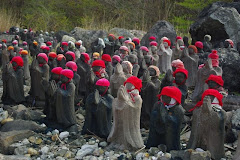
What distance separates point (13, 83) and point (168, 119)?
380 cm

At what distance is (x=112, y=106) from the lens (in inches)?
210

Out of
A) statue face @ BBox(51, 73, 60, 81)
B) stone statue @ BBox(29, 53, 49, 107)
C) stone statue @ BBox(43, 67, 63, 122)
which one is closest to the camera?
stone statue @ BBox(43, 67, 63, 122)

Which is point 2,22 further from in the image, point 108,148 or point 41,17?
point 108,148

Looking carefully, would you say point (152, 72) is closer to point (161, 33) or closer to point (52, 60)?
point (52, 60)

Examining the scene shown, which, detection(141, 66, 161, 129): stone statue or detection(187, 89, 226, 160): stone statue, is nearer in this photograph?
detection(187, 89, 226, 160): stone statue

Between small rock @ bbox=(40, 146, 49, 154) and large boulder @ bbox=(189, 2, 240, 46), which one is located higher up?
large boulder @ bbox=(189, 2, 240, 46)

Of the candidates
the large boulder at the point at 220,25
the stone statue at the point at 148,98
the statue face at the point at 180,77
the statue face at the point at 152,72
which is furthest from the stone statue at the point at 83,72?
the large boulder at the point at 220,25

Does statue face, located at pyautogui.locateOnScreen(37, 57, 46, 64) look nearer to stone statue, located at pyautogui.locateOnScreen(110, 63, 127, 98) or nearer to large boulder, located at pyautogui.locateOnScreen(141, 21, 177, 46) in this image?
stone statue, located at pyautogui.locateOnScreen(110, 63, 127, 98)

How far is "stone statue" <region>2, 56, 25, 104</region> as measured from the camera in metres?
7.32

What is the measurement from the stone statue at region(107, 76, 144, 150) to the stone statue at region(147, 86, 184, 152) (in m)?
0.26

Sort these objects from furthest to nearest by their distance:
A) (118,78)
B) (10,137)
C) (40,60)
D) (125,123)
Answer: (40,60) < (118,78) < (10,137) < (125,123)

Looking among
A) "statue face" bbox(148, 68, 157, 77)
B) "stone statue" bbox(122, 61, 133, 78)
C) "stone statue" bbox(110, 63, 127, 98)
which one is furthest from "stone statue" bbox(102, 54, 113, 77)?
"statue face" bbox(148, 68, 157, 77)

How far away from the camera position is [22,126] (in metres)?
5.95

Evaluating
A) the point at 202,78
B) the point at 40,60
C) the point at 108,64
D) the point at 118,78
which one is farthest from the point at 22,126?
the point at 202,78
